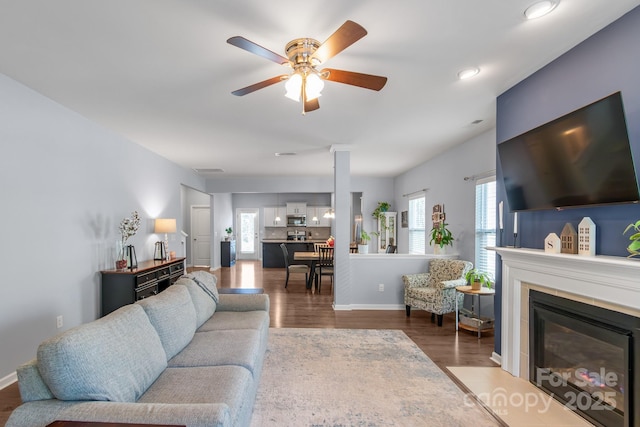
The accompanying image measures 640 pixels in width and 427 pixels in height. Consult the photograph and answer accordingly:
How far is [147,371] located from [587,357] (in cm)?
289

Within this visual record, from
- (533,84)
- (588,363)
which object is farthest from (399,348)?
(533,84)

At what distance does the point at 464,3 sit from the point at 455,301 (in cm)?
353

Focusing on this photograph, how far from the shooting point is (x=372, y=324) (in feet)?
13.9

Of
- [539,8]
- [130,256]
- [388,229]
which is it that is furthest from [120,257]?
[388,229]

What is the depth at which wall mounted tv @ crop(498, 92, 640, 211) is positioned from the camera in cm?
178

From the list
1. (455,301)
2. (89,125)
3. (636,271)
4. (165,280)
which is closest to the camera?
(636,271)

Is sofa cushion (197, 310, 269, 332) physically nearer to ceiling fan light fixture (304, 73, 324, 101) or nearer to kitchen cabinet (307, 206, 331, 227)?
ceiling fan light fixture (304, 73, 324, 101)

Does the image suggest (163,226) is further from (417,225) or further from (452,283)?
(417,225)

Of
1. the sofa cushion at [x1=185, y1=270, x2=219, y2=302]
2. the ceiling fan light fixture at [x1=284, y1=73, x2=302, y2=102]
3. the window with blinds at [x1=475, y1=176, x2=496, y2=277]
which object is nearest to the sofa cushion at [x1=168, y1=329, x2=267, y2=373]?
the sofa cushion at [x1=185, y1=270, x2=219, y2=302]

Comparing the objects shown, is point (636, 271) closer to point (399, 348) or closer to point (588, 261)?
point (588, 261)

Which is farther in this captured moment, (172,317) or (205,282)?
(205,282)

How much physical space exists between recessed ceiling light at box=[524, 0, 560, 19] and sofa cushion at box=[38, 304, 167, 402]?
9.66 feet

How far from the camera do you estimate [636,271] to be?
1.72 m

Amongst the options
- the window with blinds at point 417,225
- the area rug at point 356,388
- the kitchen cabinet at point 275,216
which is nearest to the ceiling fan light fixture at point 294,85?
the area rug at point 356,388
